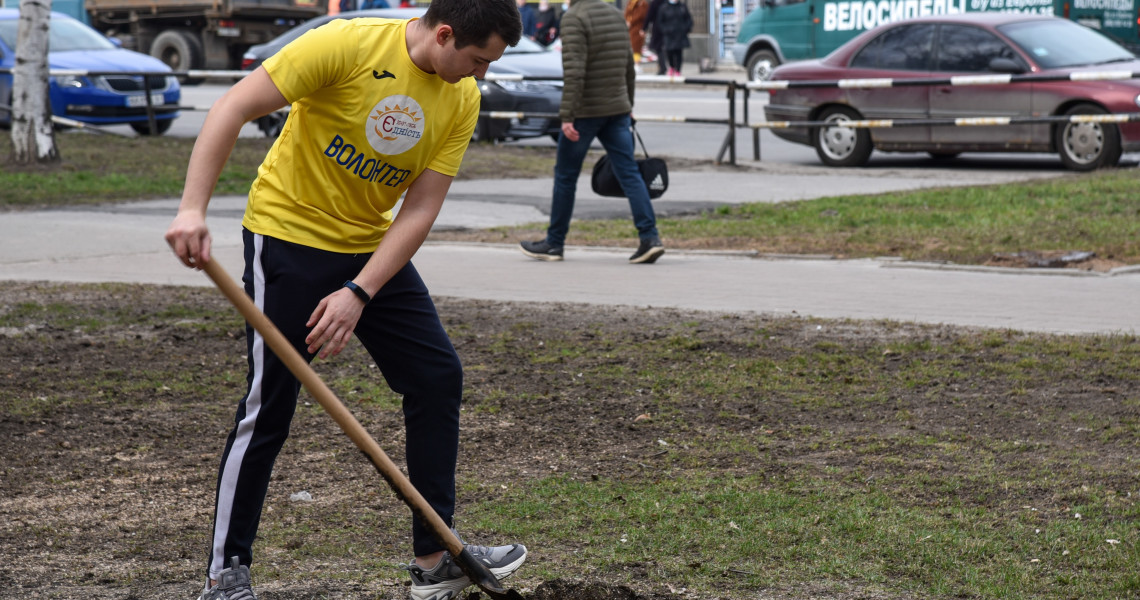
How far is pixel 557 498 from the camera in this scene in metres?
4.42

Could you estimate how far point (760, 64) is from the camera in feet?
92.5

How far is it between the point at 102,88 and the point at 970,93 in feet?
36.0

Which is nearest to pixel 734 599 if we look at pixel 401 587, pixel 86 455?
pixel 401 587

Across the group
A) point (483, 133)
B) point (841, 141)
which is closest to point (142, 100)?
point (483, 133)

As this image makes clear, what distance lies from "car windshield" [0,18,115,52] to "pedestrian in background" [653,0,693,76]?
13.0 metres

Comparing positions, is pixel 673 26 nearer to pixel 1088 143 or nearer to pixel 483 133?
pixel 483 133

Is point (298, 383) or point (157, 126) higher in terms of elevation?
point (298, 383)

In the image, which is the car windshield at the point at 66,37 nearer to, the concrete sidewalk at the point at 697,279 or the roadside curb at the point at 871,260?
the concrete sidewalk at the point at 697,279

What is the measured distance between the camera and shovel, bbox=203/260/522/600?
3053 millimetres

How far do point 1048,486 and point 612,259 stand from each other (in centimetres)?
528

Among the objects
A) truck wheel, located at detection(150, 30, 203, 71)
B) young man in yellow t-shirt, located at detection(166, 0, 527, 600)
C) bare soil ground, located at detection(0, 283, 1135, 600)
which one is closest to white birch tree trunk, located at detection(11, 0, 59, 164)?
bare soil ground, located at detection(0, 283, 1135, 600)

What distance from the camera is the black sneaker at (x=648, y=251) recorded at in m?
9.08

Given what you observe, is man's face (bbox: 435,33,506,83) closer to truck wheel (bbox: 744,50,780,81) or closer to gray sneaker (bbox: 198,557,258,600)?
gray sneaker (bbox: 198,557,258,600)

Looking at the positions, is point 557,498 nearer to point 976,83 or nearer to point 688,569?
point 688,569
